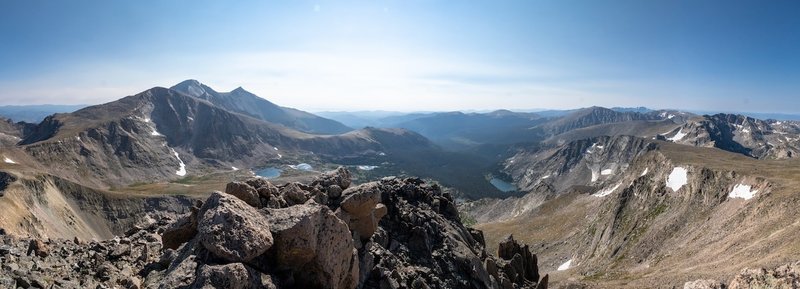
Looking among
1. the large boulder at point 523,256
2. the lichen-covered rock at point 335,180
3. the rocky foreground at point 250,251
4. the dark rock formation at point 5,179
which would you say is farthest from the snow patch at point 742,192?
the dark rock formation at point 5,179

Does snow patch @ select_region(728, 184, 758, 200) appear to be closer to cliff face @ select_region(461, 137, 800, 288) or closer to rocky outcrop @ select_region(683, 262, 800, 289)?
cliff face @ select_region(461, 137, 800, 288)

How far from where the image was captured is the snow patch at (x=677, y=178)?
327 feet

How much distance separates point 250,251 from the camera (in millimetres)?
17969

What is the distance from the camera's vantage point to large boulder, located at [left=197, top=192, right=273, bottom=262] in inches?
690

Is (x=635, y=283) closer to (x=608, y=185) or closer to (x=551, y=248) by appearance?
(x=551, y=248)

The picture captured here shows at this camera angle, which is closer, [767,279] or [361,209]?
[767,279]

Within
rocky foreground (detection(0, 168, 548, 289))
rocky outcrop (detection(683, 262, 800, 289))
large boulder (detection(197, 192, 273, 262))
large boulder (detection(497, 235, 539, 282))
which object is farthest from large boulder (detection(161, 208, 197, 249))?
large boulder (detection(497, 235, 539, 282))

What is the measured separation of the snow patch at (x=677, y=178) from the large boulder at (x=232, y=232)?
103m

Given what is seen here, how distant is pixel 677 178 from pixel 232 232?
11117 centimetres

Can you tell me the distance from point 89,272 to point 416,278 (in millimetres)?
20904

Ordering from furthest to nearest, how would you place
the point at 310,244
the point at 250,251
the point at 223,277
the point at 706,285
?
1. the point at 706,285
2. the point at 310,244
3. the point at 250,251
4. the point at 223,277

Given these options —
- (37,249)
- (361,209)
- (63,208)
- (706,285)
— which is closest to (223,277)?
(37,249)

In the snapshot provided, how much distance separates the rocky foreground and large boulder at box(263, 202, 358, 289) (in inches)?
1.8

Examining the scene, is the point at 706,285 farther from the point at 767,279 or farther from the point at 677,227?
the point at 677,227
